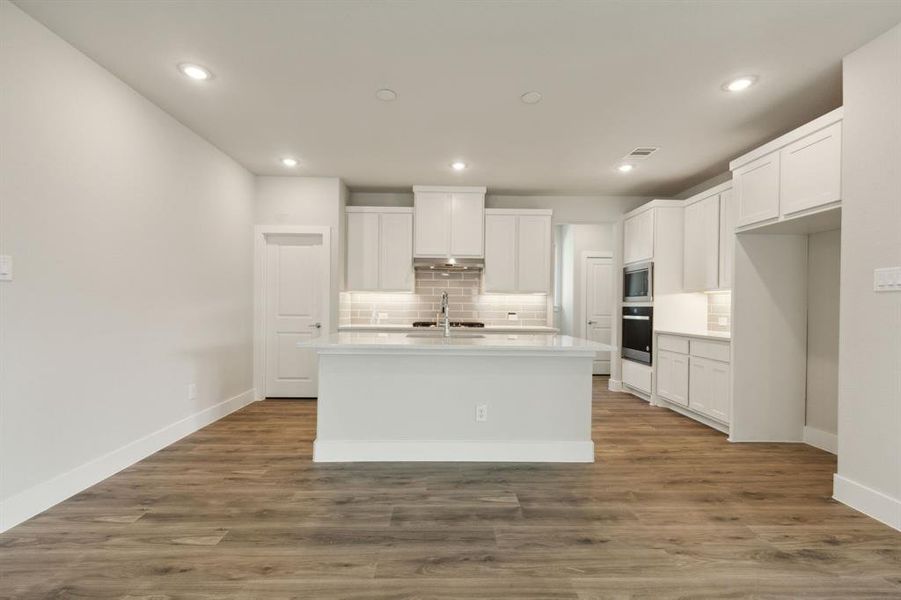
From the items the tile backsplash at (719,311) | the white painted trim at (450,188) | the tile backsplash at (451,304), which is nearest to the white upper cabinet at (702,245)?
the tile backsplash at (719,311)

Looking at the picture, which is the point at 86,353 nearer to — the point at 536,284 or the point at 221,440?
the point at 221,440

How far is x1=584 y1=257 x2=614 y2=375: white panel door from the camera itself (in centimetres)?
707

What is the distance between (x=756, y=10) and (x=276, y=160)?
417 centimetres

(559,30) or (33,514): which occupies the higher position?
(559,30)

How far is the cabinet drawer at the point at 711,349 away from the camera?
3744 millimetres

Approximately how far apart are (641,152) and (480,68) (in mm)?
2237

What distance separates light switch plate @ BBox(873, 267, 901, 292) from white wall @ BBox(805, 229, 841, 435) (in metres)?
1.26

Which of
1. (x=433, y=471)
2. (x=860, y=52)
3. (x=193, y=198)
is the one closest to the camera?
(x=860, y=52)

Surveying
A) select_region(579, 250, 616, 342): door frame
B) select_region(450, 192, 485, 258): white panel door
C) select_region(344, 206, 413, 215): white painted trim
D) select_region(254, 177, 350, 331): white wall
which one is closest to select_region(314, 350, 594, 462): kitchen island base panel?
select_region(254, 177, 350, 331): white wall

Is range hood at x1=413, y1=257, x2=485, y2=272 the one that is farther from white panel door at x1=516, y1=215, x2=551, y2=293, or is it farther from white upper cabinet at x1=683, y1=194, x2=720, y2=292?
white upper cabinet at x1=683, y1=194, x2=720, y2=292

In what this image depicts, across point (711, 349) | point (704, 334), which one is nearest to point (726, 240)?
point (704, 334)

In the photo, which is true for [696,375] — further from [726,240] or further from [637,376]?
[726,240]

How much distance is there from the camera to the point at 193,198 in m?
3.73

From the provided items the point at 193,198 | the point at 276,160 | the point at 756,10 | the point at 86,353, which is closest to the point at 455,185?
the point at 276,160
